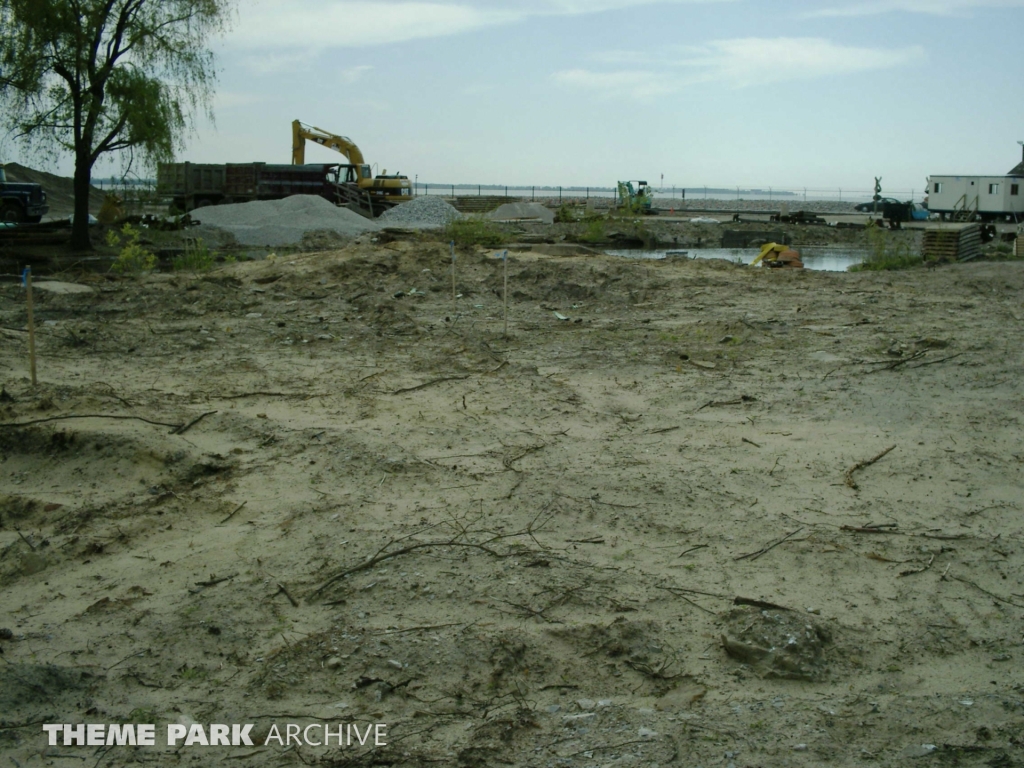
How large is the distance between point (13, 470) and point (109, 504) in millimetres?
1126

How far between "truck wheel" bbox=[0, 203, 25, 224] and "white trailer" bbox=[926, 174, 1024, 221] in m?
41.4

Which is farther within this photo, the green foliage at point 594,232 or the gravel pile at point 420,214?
the gravel pile at point 420,214

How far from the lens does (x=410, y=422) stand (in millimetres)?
7691

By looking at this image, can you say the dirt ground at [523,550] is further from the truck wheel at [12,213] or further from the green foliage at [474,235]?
the truck wheel at [12,213]

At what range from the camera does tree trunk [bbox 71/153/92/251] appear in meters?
22.1

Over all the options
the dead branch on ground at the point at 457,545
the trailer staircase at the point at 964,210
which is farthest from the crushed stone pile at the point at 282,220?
the trailer staircase at the point at 964,210

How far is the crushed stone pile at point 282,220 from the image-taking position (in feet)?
91.9

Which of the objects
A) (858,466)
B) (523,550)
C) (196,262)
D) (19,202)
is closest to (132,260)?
(196,262)

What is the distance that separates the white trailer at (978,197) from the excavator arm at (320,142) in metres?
30.1

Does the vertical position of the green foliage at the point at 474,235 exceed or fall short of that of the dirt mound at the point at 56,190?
it falls short

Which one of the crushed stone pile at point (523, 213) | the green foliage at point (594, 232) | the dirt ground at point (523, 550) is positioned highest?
the crushed stone pile at point (523, 213)

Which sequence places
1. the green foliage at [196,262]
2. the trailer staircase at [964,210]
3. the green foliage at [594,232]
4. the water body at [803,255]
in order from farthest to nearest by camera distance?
the trailer staircase at [964,210]
the green foliage at [594,232]
the water body at [803,255]
the green foliage at [196,262]

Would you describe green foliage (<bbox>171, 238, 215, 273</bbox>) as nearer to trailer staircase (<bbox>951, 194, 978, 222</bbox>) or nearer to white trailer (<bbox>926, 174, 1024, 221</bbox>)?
trailer staircase (<bbox>951, 194, 978, 222</bbox>)

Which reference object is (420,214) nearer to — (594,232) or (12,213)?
(594,232)
